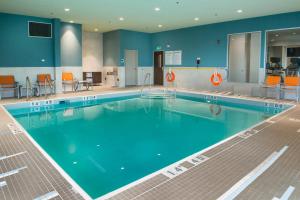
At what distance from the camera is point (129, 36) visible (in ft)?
37.9

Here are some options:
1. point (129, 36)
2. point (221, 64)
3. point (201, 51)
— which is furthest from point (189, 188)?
point (129, 36)

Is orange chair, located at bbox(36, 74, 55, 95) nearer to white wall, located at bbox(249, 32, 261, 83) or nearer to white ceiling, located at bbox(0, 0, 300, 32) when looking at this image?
white ceiling, located at bbox(0, 0, 300, 32)

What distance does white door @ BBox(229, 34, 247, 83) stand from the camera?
1003 cm

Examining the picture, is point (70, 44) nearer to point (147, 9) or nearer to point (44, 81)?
point (44, 81)

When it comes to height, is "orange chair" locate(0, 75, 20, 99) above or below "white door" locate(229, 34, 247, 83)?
below

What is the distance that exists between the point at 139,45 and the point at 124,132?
7.81 m

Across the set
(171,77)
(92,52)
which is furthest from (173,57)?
(92,52)

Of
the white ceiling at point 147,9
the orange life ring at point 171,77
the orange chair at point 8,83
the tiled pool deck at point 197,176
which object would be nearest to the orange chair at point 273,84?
the white ceiling at point 147,9

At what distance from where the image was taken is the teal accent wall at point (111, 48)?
1138 centimetres

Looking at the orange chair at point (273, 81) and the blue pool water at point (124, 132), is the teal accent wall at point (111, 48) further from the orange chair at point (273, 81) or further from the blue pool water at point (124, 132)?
the orange chair at point (273, 81)

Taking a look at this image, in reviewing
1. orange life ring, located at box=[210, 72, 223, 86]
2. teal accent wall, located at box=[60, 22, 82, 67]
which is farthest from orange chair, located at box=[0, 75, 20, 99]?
orange life ring, located at box=[210, 72, 223, 86]

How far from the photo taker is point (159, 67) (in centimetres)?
1252

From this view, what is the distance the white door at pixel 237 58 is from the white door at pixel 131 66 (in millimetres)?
4436

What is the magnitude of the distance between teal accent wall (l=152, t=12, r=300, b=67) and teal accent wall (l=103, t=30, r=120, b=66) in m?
2.01
